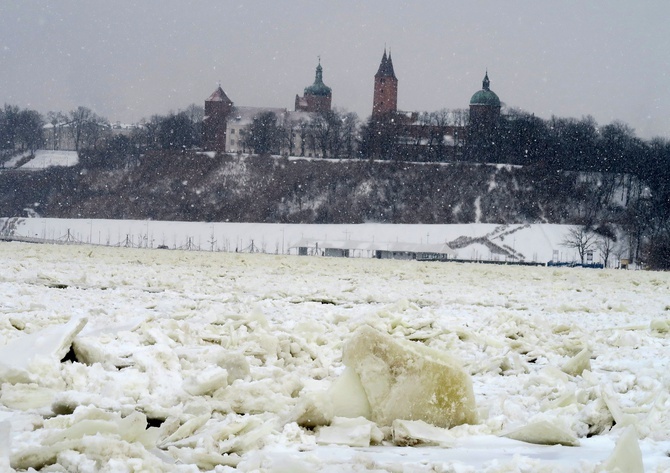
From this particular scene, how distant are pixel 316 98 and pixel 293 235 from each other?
50.2 metres

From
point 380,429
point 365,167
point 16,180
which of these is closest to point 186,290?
point 380,429

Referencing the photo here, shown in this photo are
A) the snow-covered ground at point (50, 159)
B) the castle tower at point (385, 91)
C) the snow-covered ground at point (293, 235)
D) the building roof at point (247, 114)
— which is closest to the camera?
the snow-covered ground at point (293, 235)

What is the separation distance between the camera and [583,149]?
10262 cm

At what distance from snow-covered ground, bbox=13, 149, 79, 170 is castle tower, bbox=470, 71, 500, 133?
5647 cm

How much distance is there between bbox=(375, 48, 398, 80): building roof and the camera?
12794 cm

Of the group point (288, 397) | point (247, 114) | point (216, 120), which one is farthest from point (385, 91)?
point (288, 397)

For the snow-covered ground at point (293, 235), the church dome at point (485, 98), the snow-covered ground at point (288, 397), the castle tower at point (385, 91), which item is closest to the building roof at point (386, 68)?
the castle tower at point (385, 91)

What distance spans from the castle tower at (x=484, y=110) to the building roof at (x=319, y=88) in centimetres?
2626

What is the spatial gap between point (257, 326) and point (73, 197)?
99.8 m

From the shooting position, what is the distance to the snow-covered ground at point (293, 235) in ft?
263

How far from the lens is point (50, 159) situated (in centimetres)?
11512

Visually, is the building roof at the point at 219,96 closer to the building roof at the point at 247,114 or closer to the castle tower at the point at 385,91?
the building roof at the point at 247,114

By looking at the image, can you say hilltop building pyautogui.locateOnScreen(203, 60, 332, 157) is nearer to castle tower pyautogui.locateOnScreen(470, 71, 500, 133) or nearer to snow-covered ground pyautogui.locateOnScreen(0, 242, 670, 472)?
castle tower pyautogui.locateOnScreen(470, 71, 500, 133)

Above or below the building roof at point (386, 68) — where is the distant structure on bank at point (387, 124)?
below
